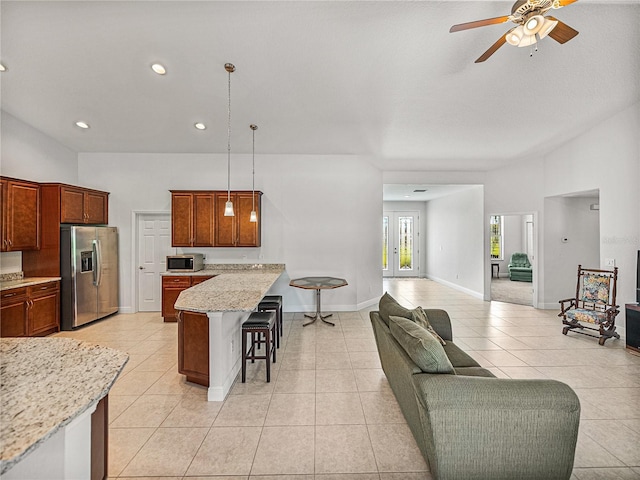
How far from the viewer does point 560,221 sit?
579 cm

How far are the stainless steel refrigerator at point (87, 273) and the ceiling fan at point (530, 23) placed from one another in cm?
568

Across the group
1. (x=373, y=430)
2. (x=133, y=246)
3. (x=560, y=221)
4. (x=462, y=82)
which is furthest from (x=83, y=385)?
(x=560, y=221)

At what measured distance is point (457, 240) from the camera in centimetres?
789

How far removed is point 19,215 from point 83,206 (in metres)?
0.85

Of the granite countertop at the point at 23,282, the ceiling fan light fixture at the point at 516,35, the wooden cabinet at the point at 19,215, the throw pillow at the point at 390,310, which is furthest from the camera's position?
the wooden cabinet at the point at 19,215

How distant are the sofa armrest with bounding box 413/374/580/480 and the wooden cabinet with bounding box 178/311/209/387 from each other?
2006 mm

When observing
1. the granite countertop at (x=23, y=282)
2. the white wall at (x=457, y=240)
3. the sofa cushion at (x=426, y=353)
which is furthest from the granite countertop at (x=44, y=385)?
the white wall at (x=457, y=240)

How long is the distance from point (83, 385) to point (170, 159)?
5.29 m

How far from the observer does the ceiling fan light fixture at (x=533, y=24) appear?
2174 millimetres

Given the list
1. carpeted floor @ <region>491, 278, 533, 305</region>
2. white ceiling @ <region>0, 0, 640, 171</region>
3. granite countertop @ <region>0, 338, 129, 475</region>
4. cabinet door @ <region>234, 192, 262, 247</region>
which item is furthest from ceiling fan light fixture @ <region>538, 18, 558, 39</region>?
carpeted floor @ <region>491, 278, 533, 305</region>

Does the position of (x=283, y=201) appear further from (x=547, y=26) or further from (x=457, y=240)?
(x=457, y=240)

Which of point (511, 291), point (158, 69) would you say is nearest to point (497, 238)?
point (511, 291)

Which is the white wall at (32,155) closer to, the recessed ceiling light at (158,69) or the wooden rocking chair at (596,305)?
the recessed ceiling light at (158,69)

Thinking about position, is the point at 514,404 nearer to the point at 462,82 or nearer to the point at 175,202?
the point at 462,82
